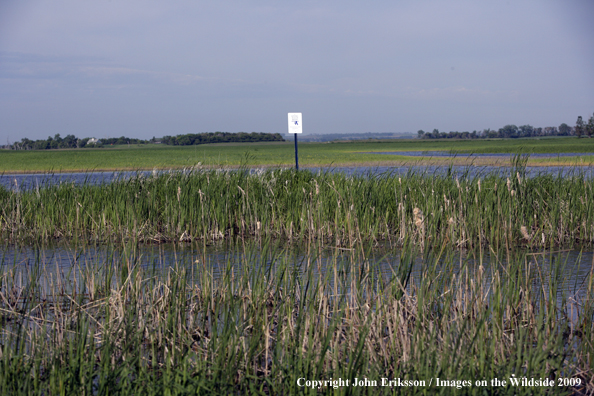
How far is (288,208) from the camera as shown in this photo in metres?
9.32

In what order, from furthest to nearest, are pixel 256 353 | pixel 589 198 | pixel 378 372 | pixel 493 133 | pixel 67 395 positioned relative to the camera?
pixel 493 133, pixel 589 198, pixel 256 353, pixel 378 372, pixel 67 395

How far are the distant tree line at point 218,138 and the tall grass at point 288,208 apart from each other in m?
125

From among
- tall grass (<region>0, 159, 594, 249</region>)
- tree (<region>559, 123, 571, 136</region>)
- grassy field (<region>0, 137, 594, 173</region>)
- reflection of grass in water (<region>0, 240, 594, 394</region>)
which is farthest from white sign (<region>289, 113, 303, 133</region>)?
tree (<region>559, 123, 571, 136</region>)

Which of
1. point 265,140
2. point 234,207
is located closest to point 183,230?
point 234,207

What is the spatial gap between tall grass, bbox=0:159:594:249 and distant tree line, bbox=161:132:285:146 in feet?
411

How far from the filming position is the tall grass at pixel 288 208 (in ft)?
27.3

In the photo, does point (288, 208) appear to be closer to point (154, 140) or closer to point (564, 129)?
point (154, 140)

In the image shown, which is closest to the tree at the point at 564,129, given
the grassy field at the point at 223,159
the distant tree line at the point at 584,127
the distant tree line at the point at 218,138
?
the distant tree line at the point at 584,127

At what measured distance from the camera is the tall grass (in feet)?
27.3

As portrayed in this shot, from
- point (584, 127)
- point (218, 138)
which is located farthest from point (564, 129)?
point (218, 138)

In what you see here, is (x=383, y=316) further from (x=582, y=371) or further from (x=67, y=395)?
(x=67, y=395)

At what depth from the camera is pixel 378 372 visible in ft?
10.5

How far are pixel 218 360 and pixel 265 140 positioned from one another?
14795 cm

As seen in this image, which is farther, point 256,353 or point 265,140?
point 265,140
